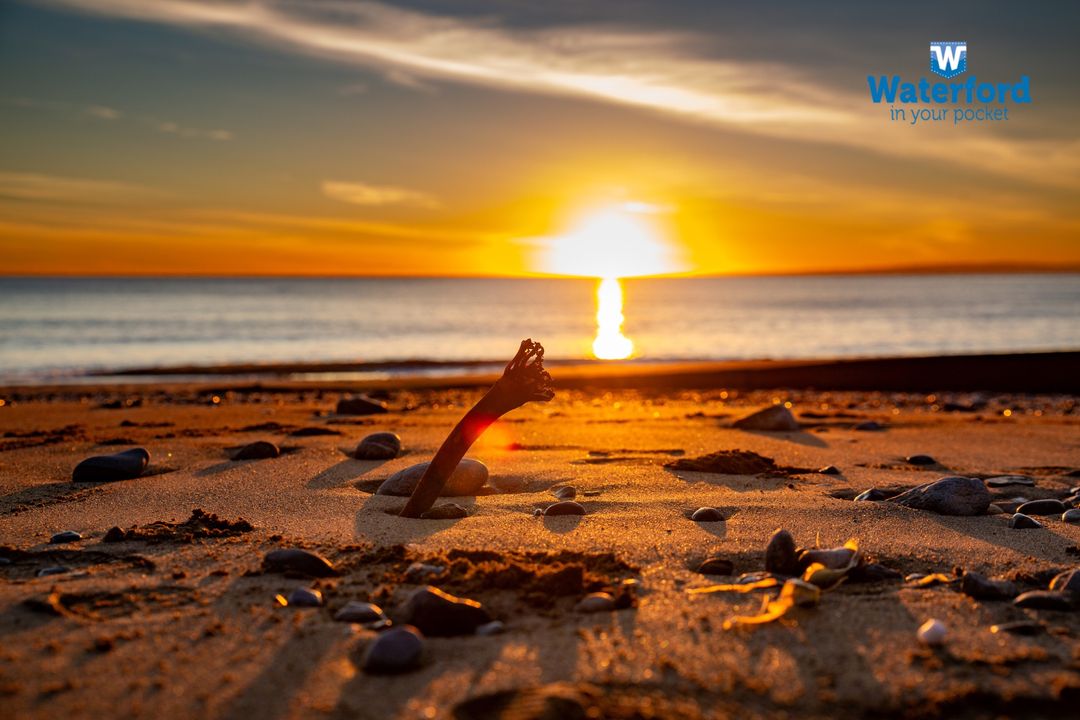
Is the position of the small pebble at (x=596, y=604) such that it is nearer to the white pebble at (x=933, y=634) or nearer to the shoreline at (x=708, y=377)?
the white pebble at (x=933, y=634)

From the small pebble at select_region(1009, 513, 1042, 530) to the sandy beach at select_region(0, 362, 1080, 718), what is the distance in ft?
0.27

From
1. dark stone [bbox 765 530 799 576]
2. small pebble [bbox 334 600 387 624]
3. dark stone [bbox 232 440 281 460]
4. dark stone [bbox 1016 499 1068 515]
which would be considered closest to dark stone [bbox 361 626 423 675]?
small pebble [bbox 334 600 387 624]

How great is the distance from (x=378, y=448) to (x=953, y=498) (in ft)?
14.3

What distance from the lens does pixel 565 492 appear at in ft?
18.4

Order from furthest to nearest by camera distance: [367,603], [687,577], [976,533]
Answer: [976,533]
[687,577]
[367,603]

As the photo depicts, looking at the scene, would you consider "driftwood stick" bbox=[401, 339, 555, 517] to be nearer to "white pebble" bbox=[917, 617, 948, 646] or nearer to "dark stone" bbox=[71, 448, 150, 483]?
"white pebble" bbox=[917, 617, 948, 646]

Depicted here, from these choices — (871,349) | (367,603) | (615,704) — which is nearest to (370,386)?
(367,603)

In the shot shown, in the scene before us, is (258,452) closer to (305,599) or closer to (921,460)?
(305,599)

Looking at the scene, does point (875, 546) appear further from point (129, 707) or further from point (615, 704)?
point (129, 707)

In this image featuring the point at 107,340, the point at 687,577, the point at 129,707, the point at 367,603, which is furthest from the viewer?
the point at 107,340

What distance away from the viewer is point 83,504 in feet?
17.6

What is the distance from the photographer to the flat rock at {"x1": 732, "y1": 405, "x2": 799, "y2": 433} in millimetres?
9047

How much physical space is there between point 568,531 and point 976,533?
2225 mm

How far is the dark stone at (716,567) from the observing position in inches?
155
